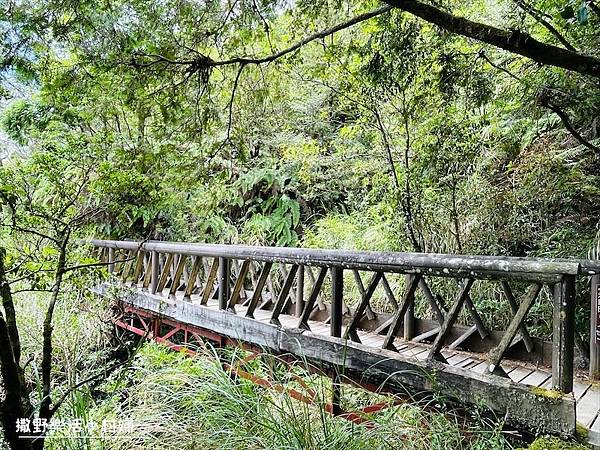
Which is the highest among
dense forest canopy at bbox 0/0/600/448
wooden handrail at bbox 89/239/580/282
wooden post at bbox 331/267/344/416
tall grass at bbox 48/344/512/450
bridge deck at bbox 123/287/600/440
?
dense forest canopy at bbox 0/0/600/448

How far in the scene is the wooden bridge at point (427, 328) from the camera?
225 centimetres

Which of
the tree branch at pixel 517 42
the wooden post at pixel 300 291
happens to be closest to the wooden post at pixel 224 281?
the wooden post at pixel 300 291

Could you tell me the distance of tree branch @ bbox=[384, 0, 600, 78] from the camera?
2.07 m

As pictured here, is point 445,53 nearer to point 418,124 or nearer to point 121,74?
point 418,124

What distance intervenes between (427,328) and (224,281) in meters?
2.12

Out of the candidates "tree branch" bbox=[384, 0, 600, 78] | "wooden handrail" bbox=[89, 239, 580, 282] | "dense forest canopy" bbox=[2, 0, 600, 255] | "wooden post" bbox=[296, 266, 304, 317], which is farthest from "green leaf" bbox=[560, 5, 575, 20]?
"wooden post" bbox=[296, 266, 304, 317]

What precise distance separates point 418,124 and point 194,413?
150 inches

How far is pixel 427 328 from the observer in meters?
4.18

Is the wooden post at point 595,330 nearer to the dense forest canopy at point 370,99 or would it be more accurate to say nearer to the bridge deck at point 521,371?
the bridge deck at point 521,371

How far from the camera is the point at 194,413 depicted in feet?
8.25

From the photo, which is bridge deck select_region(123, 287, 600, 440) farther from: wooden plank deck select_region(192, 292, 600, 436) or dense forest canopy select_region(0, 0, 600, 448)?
dense forest canopy select_region(0, 0, 600, 448)

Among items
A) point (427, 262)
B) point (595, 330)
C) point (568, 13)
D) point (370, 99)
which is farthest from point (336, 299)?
point (370, 99)

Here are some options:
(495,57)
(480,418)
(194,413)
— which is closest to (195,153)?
(194,413)

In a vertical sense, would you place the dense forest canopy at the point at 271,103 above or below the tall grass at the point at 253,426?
above
